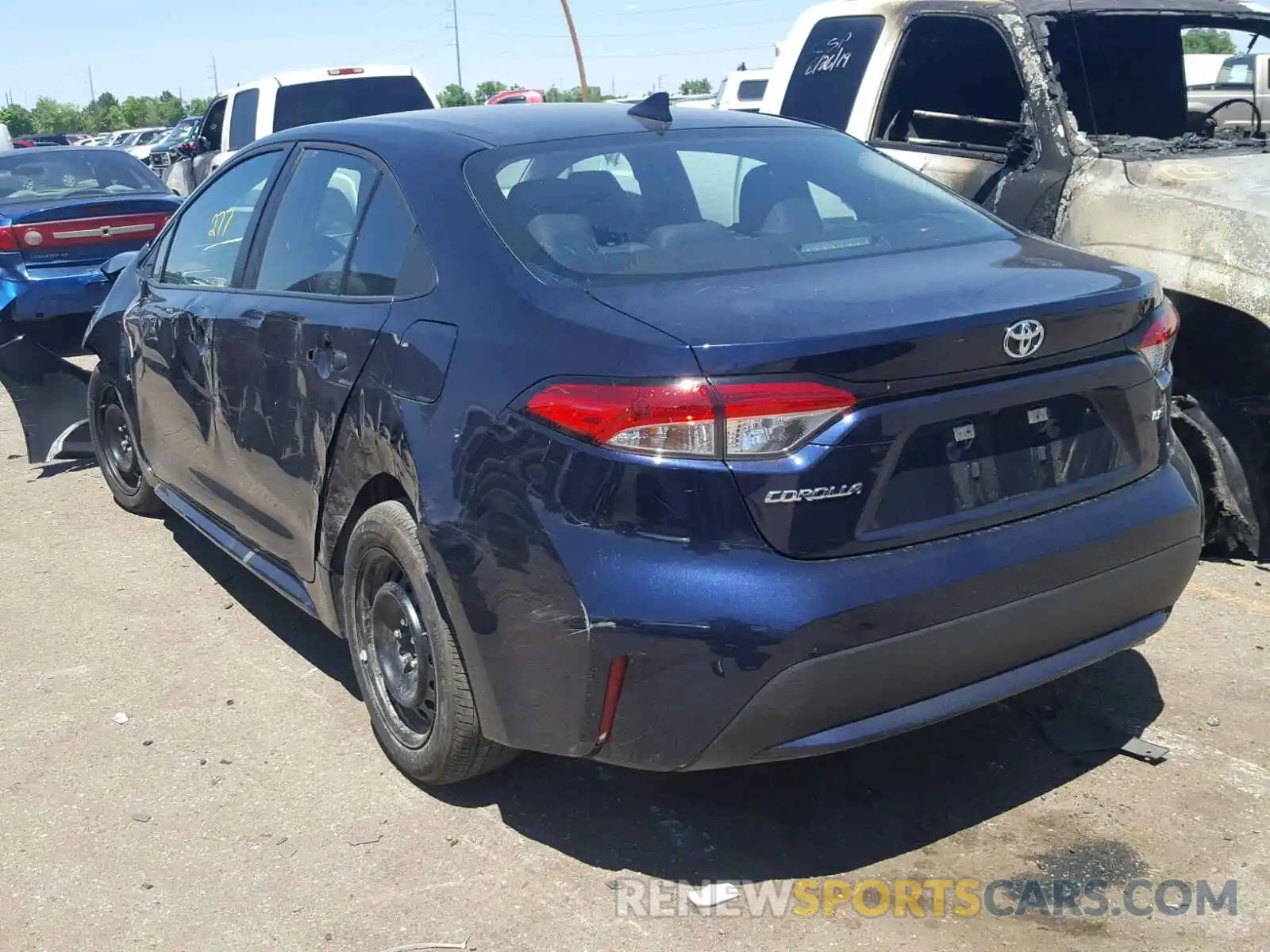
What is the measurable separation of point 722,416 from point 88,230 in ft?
26.2

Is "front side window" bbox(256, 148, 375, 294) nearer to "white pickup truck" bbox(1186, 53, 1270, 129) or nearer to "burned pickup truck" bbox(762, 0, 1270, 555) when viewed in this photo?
"burned pickup truck" bbox(762, 0, 1270, 555)

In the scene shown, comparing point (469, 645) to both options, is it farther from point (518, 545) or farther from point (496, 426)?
point (496, 426)

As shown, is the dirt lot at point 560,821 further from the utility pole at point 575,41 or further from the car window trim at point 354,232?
the utility pole at point 575,41

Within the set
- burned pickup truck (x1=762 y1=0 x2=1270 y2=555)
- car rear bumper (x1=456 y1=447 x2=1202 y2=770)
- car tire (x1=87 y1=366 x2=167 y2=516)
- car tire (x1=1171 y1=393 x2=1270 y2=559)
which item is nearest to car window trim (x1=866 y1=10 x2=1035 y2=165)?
burned pickup truck (x1=762 y1=0 x2=1270 y2=555)

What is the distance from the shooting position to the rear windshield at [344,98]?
12338mm

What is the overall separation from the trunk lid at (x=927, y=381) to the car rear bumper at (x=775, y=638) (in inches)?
3.1

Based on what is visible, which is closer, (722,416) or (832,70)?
(722,416)

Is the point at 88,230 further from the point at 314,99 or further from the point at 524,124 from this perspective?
the point at 524,124

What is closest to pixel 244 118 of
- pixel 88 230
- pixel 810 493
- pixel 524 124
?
pixel 88 230

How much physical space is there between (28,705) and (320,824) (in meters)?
1.45

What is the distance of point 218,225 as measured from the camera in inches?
193

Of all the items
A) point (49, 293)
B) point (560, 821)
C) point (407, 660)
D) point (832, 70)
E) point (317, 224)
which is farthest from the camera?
point (49, 293)

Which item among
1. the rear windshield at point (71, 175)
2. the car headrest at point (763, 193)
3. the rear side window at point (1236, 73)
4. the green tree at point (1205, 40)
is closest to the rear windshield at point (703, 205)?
the car headrest at point (763, 193)

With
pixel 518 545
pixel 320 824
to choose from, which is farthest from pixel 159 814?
pixel 518 545
